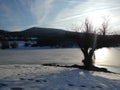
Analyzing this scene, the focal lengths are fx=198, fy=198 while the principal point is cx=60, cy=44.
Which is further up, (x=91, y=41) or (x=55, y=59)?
(x=91, y=41)

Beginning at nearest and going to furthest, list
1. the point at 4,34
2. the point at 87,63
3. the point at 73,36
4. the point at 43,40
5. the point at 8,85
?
the point at 8,85 < the point at 87,63 < the point at 73,36 < the point at 43,40 < the point at 4,34

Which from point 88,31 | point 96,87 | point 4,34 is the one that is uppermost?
point 4,34

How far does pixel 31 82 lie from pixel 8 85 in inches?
43.8

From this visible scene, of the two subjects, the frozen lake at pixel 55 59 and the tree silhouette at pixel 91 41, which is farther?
the frozen lake at pixel 55 59

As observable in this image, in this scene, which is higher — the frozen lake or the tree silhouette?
the tree silhouette

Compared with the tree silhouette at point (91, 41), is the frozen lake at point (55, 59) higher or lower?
lower

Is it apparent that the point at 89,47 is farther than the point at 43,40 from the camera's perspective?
No

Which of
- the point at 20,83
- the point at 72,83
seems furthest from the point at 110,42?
the point at 20,83

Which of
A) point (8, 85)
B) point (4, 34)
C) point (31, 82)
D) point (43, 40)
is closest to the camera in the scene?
point (8, 85)

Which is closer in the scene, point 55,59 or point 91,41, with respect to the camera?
point 91,41

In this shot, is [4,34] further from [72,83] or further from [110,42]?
[72,83]

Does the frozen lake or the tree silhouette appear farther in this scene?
the frozen lake

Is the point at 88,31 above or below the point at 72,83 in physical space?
above

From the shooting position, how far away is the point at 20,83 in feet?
28.7
